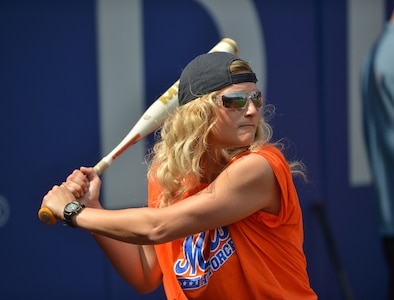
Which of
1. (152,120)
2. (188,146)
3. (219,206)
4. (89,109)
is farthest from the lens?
(89,109)

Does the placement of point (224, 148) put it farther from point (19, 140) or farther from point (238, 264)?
point (19, 140)

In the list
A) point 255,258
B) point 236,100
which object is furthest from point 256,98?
point 255,258

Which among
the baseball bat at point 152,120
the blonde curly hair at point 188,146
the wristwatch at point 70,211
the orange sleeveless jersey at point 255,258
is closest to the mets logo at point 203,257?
the orange sleeveless jersey at point 255,258

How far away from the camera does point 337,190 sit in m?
5.03

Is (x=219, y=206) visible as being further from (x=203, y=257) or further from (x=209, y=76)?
(x=209, y=76)

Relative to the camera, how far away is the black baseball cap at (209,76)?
2504mm

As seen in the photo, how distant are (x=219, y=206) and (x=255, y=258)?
0.62ft

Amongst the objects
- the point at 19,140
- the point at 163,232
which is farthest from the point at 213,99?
the point at 19,140

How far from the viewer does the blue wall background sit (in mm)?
4074

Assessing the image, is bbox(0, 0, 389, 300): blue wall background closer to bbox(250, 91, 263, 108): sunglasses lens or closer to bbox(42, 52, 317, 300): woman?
bbox(42, 52, 317, 300): woman

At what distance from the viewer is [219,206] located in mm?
2430

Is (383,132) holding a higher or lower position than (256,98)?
lower

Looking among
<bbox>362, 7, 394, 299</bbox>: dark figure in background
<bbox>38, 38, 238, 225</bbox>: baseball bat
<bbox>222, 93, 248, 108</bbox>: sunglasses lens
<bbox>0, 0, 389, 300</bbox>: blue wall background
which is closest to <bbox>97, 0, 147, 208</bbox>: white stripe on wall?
<bbox>0, 0, 389, 300</bbox>: blue wall background

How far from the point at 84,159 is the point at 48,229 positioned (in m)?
0.39
